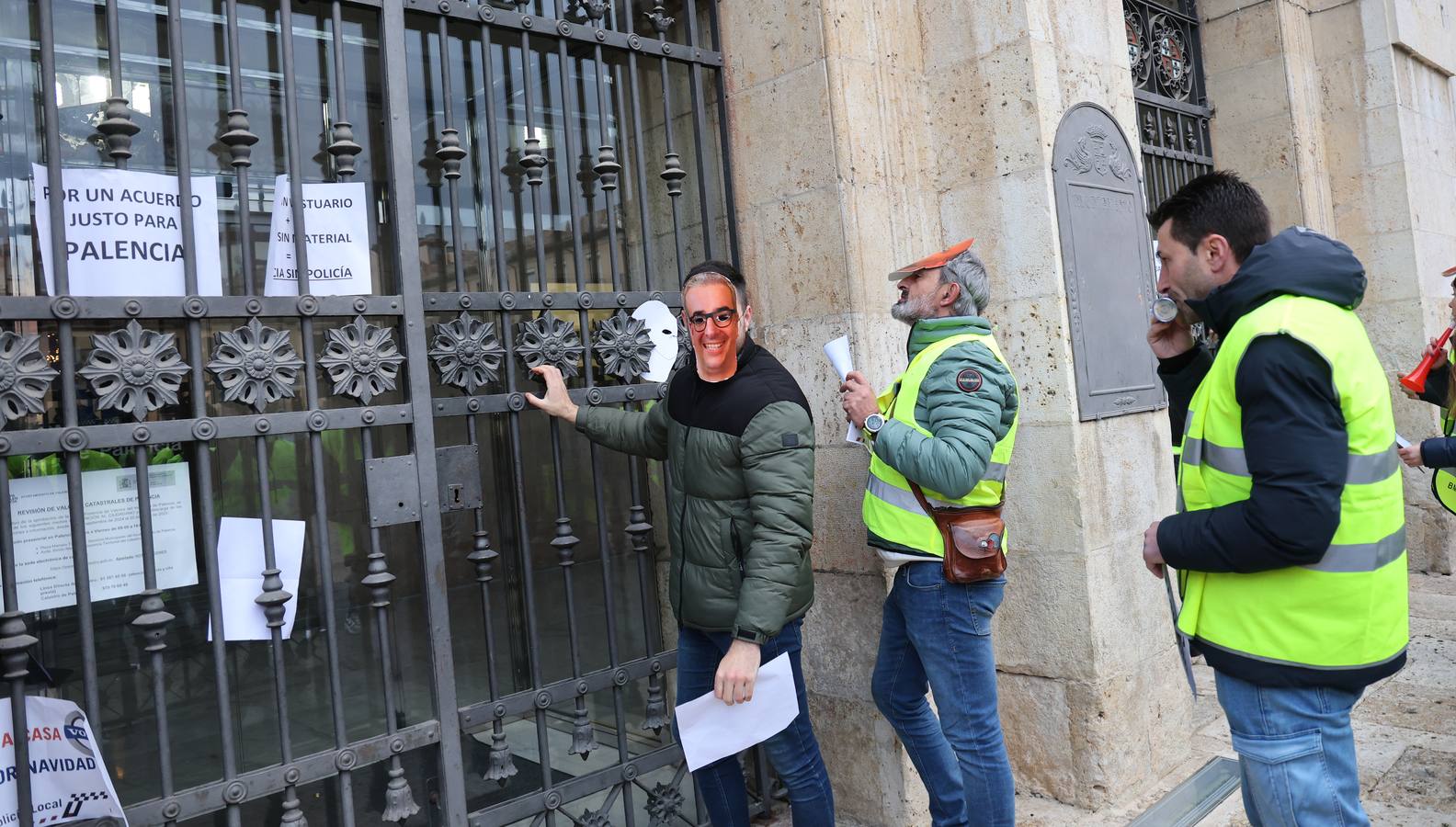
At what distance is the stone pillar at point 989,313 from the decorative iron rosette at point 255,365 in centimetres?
187

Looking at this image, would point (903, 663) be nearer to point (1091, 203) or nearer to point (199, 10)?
point (1091, 203)

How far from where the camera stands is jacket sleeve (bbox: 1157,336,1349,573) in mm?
1873

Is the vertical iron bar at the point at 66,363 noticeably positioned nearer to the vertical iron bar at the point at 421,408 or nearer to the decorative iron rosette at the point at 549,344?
the vertical iron bar at the point at 421,408

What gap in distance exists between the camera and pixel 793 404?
2855mm

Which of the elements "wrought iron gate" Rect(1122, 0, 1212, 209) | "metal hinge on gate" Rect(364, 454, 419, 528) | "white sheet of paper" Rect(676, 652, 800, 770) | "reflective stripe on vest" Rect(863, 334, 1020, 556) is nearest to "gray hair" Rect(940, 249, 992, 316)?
"reflective stripe on vest" Rect(863, 334, 1020, 556)

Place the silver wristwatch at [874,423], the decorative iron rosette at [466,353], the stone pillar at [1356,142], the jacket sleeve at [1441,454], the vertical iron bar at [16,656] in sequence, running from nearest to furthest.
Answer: the vertical iron bar at [16,656], the silver wristwatch at [874,423], the decorative iron rosette at [466,353], the jacket sleeve at [1441,454], the stone pillar at [1356,142]

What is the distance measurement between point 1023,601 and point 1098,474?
0.59 metres

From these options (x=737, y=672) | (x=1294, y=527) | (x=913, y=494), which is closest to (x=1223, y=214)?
(x=1294, y=527)

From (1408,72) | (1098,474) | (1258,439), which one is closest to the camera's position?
(1258,439)

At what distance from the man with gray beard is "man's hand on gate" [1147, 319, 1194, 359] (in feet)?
1.63

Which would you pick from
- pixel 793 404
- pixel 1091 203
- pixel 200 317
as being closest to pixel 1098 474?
pixel 1091 203

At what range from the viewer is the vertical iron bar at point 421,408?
2.95m

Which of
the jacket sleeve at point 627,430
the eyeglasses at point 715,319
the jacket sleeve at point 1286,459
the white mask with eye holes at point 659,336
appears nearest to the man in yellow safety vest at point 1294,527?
the jacket sleeve at point 1286,459

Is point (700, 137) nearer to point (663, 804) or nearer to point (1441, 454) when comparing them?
point (663, 804)
